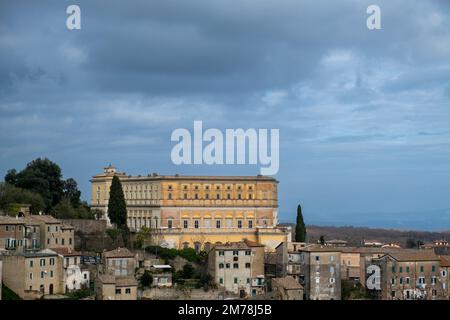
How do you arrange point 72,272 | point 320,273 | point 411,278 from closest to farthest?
point 72,272 < point 320,273 < point 411,278

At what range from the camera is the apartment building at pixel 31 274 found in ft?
158

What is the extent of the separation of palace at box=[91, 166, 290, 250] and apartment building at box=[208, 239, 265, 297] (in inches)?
375

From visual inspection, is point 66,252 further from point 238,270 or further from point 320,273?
point 320,273

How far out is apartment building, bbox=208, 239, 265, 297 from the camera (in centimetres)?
5400

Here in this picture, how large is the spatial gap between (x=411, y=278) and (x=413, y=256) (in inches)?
45.8

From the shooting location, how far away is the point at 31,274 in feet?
159

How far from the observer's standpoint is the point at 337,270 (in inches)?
2125

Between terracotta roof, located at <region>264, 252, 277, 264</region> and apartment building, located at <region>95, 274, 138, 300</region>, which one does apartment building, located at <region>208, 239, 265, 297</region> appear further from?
apartment building, located at <region>95, 274, 138, 300</region>

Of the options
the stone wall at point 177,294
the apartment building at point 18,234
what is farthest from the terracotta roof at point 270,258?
the apartment building at point 18,234

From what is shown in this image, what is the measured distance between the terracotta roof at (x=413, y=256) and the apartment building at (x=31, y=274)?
16.9m

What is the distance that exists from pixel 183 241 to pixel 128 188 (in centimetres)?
643

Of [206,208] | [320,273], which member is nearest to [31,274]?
[320,273]

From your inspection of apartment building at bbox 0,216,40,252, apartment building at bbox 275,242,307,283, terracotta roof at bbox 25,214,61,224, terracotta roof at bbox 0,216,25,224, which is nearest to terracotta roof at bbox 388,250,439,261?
apartment building at bbox 275,242,307,283
